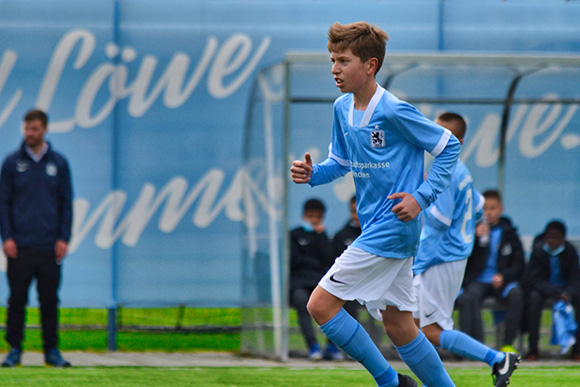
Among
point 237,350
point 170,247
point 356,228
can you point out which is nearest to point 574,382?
point 356,228

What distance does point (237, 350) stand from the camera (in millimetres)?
9695

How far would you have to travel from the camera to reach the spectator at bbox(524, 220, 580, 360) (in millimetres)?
9172

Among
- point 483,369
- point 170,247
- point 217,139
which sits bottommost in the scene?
point 483,369

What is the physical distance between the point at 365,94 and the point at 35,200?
4068 mm

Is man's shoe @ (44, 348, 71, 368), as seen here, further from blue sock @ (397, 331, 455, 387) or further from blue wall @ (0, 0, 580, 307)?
blue sock @ (397, 331, 455, 387)

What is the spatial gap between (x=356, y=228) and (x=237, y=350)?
1.59 meters

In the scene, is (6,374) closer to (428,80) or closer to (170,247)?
(170,247)

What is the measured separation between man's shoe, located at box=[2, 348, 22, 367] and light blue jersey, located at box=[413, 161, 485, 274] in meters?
3.35

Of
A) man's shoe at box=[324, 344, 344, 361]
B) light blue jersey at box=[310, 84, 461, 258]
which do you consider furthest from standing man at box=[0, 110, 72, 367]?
light blue jersey at box=[310, 84, 461, 258]

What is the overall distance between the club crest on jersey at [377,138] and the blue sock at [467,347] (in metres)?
1.95

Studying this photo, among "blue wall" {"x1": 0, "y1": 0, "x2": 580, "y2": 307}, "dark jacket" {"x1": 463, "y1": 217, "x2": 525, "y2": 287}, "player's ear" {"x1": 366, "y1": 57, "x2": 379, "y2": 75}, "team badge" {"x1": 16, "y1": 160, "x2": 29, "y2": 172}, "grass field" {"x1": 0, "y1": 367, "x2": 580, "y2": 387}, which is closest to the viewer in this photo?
"player's ear" {"x1": 366, "y1": 57, "x2": 379, "y2": 75}

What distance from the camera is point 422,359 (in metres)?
4.88

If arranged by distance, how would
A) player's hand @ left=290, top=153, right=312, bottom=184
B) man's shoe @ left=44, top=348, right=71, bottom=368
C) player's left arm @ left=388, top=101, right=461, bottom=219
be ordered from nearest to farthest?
player's left arm @ left=388, top=101, right=461, bottom=219 → player's hand @ left=290, top=153, right=312, bottom=184 → man's shoe @ left=44, top=348, right=71, bottom=368

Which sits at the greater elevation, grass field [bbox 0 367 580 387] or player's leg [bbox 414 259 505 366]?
player's leg [bbox 414 259 505 366]
